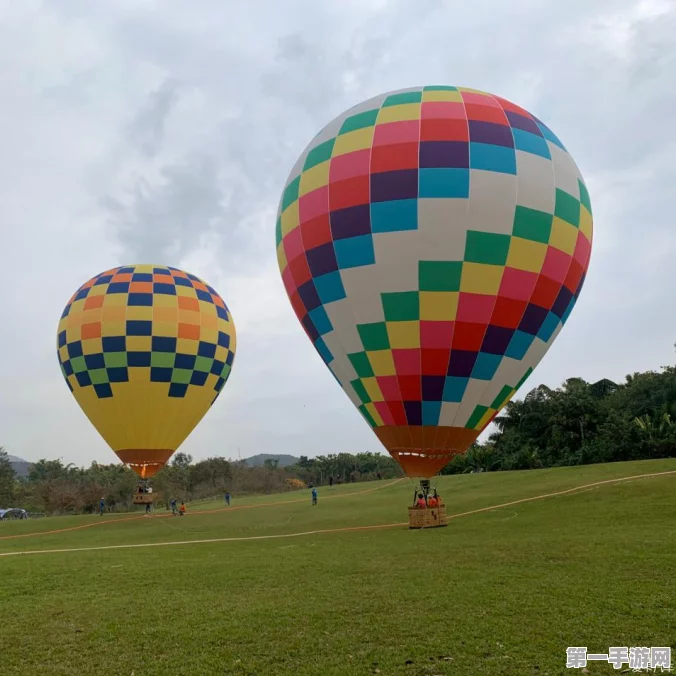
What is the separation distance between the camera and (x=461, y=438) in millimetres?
13836

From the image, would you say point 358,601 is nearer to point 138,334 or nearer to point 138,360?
point 138,360

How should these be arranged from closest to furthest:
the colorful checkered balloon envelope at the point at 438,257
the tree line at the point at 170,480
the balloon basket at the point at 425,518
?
the colorful checkered balloon envelope at the point at 438,257, the balloon basket at the point at 425,518, the tree line at the point at 170,480

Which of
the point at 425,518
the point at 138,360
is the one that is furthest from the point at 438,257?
the point at 138,360

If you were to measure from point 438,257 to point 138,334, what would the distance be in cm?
1549

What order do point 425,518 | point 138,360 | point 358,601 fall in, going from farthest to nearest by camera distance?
point 138,360 → point 425,518 → point 358,601

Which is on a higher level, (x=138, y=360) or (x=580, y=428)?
(x=138, y=360)

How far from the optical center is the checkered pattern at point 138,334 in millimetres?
24156

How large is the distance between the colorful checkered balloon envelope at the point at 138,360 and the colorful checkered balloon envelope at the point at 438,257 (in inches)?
481

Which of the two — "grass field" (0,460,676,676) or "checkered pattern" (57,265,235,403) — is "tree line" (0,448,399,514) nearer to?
"checkered pattern" (57,265,235,403)

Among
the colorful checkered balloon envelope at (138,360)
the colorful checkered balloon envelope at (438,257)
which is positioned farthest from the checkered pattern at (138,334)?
the colorful checkered balloon envelope at (438,257)

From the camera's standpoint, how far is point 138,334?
24.3m

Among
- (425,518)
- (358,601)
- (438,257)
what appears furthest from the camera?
(425,518)

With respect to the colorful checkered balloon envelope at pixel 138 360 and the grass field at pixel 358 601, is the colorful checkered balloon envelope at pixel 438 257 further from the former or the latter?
the colorful checkered balloon envelope at pixel 138 360

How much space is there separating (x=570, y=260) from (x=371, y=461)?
68814 millimetres
